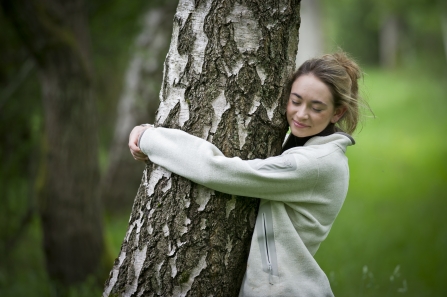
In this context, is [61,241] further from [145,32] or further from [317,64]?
[317,64]

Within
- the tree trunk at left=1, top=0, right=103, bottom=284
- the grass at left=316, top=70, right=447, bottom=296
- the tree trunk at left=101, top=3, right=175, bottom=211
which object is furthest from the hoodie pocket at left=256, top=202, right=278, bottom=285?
the tree trunk at left=101, top=3, right=175, bottom=211

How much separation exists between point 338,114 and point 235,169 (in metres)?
0.66

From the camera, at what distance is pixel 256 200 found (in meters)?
2.24

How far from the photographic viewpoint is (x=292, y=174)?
6.66 feet

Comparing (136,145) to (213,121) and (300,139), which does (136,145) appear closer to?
(213,121)

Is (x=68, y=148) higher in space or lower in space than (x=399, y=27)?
lower

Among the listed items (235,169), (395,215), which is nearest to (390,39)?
(395,215)

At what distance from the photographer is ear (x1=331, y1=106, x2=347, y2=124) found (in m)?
2.28

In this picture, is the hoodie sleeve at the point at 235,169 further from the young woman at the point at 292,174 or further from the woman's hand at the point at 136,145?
the woman's hand at the point at 136,145

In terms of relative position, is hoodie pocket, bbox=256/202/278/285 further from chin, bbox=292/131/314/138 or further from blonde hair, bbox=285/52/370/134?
blonde hair, bbox=285/52/370/134


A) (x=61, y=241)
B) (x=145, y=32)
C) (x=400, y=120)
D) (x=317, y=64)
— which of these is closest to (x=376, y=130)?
(x=400, y=120)

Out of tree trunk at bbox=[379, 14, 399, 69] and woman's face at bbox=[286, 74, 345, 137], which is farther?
tree trunk at bbox=[379, 14, 399, 69]

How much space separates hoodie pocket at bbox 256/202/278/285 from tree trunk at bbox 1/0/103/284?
10.4 ft

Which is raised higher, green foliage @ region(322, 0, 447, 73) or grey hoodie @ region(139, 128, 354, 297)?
green foliage @ region(322, 0, 447, 73)
